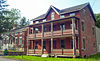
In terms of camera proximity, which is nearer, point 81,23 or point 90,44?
point 81,23

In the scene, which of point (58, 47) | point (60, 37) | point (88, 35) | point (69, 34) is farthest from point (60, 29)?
point (88, 35)

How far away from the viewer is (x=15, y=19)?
190 ft

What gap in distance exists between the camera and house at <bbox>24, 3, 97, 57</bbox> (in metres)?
18.9

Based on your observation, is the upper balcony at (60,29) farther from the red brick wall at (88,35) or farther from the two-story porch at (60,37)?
the red brick wall at (88,35)

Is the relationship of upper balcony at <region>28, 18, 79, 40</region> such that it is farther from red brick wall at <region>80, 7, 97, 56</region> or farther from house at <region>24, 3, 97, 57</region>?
red brick wall at <region>80, 7, 97, 56</region>

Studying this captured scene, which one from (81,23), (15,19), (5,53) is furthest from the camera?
(15,19)

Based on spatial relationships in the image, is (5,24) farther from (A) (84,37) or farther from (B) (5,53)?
(A) (84,37)

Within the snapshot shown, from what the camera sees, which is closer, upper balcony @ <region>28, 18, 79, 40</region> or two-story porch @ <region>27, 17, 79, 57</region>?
two-story porch @ <region>27, 17, 79, 57</region>

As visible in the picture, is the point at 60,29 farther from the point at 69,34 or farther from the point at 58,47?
the point at 69,34

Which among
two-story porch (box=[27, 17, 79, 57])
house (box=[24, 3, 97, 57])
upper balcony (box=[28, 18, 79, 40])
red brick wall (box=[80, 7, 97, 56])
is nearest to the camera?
two-story porch (box=[27, 17, 79, 57])

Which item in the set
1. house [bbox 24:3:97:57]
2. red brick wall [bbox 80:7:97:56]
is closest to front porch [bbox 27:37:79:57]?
house [bbox 24:3:97:57]

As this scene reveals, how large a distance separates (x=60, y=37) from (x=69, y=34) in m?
2.11

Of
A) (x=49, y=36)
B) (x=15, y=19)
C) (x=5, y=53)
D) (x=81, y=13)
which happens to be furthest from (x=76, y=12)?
(x=15, y=19)

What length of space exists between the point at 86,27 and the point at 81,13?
9.92ft
